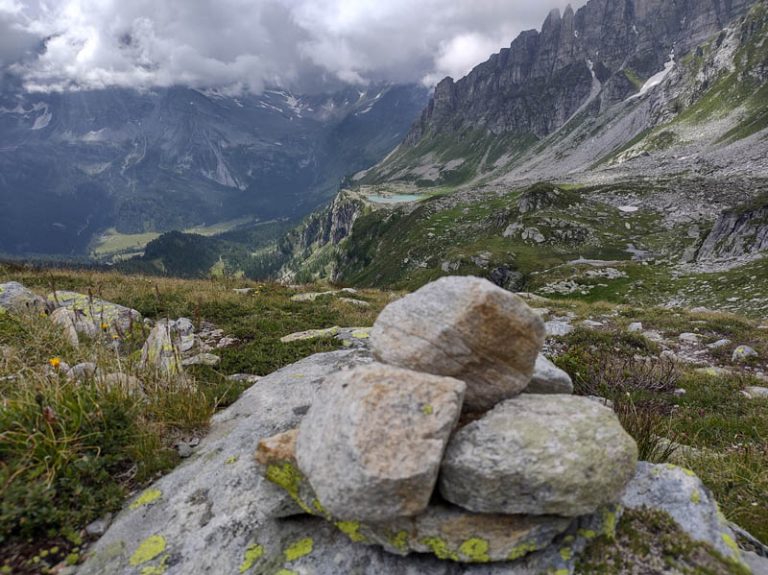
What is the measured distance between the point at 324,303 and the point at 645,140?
7897 inches

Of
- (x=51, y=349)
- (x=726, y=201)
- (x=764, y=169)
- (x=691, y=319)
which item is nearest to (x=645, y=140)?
(x=764, y=169)

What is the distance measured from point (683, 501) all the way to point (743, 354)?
14481mm

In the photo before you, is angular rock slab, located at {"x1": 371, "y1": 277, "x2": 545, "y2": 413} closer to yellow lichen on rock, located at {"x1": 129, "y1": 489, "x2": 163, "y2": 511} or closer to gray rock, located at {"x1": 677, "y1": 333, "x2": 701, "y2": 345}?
yellow lichen on rock, located at {"x1": 129, "y1": 489, "x2": 163, "y2": 511}

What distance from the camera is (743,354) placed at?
15219 millimetres

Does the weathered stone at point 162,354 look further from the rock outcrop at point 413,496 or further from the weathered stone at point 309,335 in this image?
the weathered stone at point 309,335

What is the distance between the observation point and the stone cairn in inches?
155

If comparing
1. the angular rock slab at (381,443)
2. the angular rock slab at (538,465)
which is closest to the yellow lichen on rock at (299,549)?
the angular rock slab at (381,443)

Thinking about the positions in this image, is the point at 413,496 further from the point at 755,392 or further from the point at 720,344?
the point at 720,344

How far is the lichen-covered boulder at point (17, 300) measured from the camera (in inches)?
457

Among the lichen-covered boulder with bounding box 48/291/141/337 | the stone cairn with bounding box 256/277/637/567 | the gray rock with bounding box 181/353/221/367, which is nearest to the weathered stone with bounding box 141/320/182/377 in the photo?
the gray rock with bounding box 181/353/221/367

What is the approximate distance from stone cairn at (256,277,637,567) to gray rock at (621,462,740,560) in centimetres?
69

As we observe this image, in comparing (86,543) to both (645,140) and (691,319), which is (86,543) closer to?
(691,319)

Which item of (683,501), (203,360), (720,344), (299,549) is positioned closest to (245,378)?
(203,360)

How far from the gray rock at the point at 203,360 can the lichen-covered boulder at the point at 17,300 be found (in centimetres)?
480
